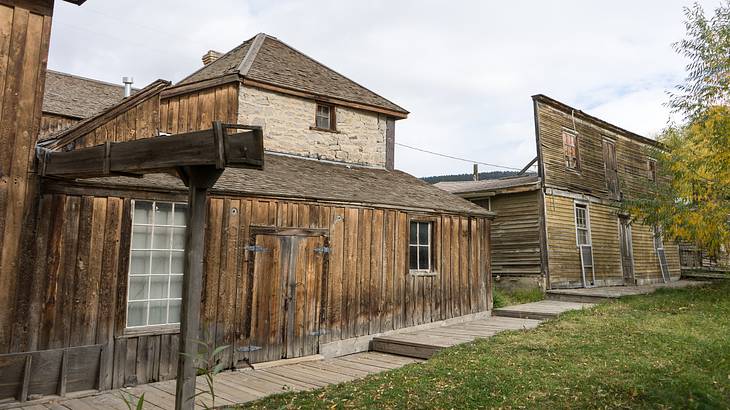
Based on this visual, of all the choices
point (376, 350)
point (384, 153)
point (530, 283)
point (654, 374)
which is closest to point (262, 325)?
point (376, 350)

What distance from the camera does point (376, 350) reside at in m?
9.73

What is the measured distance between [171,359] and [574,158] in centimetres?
1582

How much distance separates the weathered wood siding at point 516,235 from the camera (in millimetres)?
16188

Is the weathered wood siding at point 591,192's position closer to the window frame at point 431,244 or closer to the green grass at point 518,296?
the green grass at point 518,296

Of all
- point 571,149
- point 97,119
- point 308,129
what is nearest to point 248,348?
point 97,119

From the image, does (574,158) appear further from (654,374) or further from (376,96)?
(654,374)

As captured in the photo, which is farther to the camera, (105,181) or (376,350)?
(376,350)

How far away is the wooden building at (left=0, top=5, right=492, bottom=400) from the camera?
6.33 metres

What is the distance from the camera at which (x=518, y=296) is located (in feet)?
50.5

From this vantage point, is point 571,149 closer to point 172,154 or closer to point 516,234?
point 516,234

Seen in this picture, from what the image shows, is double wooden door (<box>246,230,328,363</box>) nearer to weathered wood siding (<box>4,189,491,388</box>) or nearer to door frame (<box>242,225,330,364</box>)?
door frame (<box>242,225,330,364</box>)

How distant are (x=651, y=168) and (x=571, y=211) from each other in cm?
783

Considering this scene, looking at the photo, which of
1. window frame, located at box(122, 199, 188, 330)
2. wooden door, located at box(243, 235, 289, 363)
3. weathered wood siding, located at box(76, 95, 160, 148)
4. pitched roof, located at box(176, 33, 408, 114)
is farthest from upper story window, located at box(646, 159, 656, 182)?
weathered wood siding, located at box(76, 95, 160, 148)

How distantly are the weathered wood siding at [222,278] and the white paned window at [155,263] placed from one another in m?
0.16
